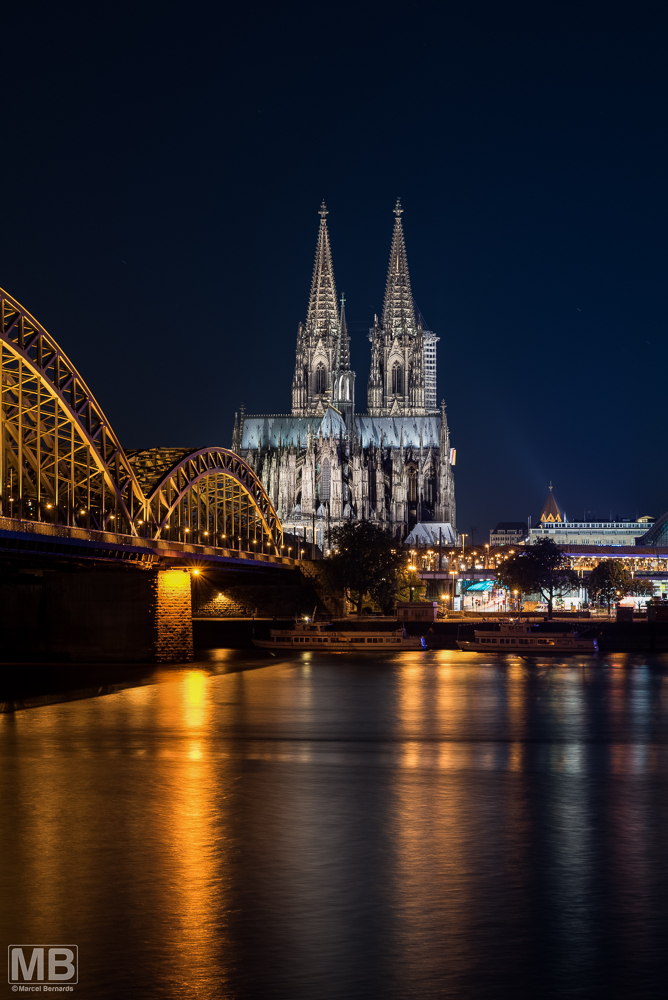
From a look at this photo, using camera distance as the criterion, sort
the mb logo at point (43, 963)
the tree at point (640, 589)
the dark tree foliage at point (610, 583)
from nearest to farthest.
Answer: the mb logo at point (43, 963), the dark tree foliage at point (610, 583), the tree at point (640, 589)

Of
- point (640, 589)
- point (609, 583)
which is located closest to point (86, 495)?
point (609, 583)

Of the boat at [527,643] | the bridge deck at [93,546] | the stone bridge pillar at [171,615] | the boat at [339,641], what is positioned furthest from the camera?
the boat at [339,641]

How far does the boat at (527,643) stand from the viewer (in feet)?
315

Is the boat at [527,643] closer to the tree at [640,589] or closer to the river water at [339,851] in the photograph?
the river water at [339,851]

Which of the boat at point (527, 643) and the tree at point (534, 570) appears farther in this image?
the tree at point (534, 570)

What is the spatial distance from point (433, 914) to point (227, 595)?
93.6 m

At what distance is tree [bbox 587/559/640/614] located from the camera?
527 feet

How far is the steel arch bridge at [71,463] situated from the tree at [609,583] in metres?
74.3

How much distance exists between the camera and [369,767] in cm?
3775

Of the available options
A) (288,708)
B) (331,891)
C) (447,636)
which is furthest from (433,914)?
(447,636)

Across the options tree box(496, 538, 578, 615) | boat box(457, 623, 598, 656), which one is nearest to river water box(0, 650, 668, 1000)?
boat box(457, 623, 598, 656)

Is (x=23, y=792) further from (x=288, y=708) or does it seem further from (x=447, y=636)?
(x=447, y=636)

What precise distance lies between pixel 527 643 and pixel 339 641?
15.2 metres

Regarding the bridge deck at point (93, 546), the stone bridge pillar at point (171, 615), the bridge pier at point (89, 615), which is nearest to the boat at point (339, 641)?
the bridge deck at point (93, 546)
